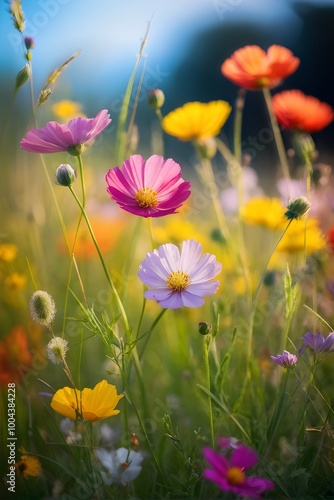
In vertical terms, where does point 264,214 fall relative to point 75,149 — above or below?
above

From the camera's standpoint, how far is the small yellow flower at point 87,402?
0.58 m

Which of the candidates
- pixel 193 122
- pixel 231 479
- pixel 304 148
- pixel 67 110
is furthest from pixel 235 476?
pixel 67 110

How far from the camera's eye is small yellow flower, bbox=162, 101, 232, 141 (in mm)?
851

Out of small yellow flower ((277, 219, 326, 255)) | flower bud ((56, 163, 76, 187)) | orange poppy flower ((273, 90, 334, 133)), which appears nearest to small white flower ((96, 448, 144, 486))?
flower bud ((56, 163, 76, 187))

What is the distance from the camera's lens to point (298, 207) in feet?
2.05

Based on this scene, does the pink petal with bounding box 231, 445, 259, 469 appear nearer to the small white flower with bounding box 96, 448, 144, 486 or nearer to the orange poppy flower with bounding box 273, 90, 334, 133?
the small white flower with bounding box 96, 448, 144, 486

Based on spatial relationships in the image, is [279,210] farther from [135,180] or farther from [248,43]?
[248,43]

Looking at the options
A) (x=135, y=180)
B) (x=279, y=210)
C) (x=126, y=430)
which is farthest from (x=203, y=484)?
(x=279, y=210)

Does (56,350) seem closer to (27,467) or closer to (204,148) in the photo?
(27,467)

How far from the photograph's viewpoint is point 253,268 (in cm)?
114

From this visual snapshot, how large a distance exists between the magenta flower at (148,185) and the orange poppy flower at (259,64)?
220 mm

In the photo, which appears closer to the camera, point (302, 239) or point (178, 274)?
point (178, 274)

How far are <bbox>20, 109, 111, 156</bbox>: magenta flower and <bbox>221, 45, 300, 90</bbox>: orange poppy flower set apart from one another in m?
0.26

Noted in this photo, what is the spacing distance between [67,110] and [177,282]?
562 mm
